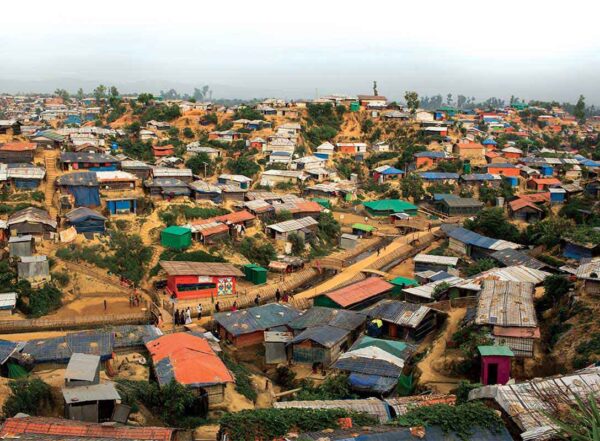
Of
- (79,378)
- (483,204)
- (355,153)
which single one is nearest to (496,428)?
(79,378)

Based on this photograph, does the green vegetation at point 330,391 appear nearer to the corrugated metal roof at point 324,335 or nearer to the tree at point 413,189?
the corrugated metal roof at point 324,335

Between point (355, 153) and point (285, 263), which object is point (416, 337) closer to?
point (285, 263)

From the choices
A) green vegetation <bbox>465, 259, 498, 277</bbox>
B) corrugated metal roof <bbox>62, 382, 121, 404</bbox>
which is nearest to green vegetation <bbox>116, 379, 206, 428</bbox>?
corrugated metal roof <bbox>62, 382, 121, 404</bbox>

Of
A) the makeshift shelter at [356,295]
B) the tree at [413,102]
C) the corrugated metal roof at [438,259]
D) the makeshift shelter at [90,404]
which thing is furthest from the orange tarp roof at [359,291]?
the tree at [413,102]

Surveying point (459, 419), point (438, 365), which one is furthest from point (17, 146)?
point (459, 419)

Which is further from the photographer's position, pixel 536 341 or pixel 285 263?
pixel 285 263

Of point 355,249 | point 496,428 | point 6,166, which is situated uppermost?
point 6,166
